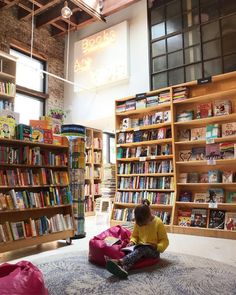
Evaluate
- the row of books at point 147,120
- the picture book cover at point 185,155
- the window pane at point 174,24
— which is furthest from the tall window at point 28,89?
the picture book cover at point 185,155

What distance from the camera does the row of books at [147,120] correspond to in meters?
5.77

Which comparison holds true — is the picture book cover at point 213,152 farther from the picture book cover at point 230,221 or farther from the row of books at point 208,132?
the picture book cover at point 230,221

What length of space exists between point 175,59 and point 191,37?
0.55m

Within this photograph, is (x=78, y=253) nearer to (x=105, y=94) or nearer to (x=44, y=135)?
(x=44, y=135)

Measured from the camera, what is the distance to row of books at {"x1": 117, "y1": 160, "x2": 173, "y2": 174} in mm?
5648

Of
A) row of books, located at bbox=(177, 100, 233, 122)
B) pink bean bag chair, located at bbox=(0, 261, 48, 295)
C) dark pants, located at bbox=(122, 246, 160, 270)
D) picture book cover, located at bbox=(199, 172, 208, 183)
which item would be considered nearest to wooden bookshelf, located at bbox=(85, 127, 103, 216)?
row of books, located at bbox=(177, 100, 233, 122)

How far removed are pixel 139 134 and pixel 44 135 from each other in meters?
2.44

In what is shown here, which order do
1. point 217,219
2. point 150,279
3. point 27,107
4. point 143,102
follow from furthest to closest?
point 27,107 < point 143,102 < point 217,219 < point 150,279

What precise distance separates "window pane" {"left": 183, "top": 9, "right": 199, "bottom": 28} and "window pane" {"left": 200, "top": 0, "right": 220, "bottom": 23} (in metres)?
0.11

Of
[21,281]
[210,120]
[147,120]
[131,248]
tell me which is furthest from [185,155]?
[21,281]

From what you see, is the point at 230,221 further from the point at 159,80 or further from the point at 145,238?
the point at 159,80

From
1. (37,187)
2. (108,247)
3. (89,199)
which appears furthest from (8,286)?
(89,199)

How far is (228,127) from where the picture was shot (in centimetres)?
510

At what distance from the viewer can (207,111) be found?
5.32m
